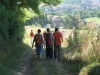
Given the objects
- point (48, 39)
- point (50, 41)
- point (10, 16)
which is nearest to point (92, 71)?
point (50, 41)

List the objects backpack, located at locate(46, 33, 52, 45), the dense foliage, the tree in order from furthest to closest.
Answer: the tree, backpack, located at locate(46, 33, 52, 45), the dense foliage

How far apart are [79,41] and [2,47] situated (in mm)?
4962

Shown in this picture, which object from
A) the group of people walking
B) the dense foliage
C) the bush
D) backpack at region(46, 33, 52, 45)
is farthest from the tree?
the bush

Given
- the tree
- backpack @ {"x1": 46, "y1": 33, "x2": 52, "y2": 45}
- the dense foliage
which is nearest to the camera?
the dense foliage

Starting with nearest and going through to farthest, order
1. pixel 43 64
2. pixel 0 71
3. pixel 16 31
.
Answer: pixel 0 71
pixel 43 64
pixel 16 31

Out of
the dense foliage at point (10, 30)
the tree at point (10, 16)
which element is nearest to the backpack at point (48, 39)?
the dense foliage at point (10, 30)

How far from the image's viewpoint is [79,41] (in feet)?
59.9

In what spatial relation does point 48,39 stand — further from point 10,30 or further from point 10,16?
point 10,30

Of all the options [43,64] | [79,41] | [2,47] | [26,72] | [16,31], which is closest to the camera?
[26,72]

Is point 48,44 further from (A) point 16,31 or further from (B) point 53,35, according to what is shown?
(A) point 16,31

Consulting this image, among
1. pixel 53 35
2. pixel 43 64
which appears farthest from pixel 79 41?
pixel 43 64

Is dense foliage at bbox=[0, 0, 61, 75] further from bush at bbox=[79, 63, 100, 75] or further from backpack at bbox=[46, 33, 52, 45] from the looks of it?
bush at bbox=[79, 63, 100, 75]

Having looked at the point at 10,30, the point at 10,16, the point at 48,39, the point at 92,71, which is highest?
the point at 10,16

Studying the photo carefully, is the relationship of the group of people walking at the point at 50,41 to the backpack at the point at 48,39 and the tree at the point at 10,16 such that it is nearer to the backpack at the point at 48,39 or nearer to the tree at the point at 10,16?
the backpack at the point at 48,39
